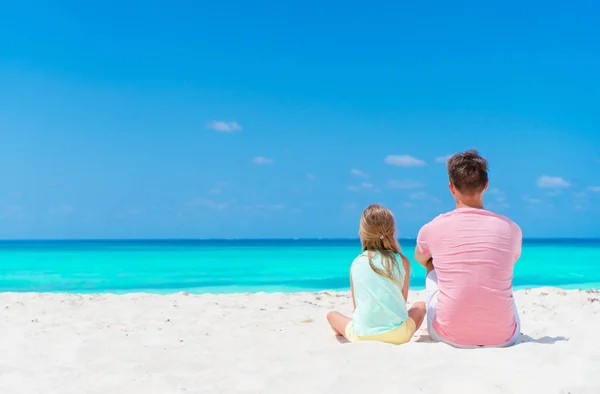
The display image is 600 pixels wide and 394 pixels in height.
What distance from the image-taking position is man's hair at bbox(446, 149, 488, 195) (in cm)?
382

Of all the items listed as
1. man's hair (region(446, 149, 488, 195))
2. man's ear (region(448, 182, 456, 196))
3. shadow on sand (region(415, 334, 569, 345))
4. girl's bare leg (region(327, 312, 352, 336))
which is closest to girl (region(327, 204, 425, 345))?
shadow on sand (region(415, 334, 569, 345))

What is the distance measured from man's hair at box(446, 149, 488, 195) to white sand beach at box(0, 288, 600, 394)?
1.12 m

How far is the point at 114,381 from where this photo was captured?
3.57 meters

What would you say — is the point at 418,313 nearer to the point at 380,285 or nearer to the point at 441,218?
the point at 380,285

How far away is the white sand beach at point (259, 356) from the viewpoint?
3.21 metres

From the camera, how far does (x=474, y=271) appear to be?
150 inches

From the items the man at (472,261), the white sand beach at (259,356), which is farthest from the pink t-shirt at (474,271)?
the white sand beach at (259,356)

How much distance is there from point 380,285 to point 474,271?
75cm

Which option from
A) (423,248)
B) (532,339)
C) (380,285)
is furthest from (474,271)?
(532,339)

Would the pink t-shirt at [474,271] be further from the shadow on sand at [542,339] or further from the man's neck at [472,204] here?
the shadow on sand at [542,339]

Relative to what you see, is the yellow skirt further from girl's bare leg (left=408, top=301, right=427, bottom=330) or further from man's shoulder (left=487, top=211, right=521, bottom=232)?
man's shoulder (left=487, top=211, right=521, bottom=232)

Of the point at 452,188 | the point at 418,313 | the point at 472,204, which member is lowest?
the point at 418,313

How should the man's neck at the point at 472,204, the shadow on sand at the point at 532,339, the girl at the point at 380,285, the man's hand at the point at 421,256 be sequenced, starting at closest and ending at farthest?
1. the man's neck at the point at 472,204
2. the man's hand at the point at 421,256
3. the girl at the point at 380,285
4. the shadow on sand at the point at 532,339

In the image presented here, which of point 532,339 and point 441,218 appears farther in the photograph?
point 532,339
